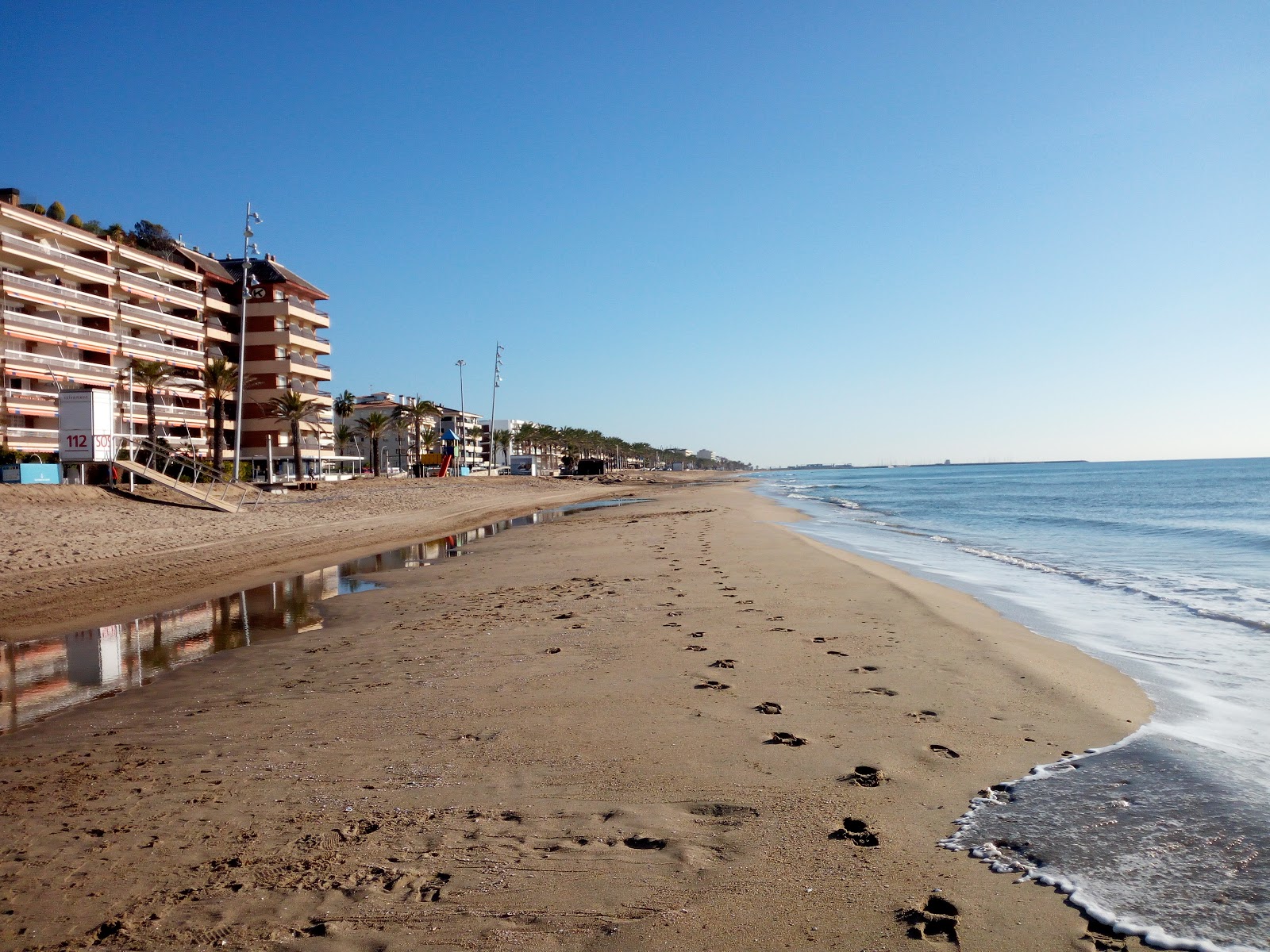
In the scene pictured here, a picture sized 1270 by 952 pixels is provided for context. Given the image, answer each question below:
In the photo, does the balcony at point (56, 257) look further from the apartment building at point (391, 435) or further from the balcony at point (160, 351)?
the apartment building at point (391, 435)

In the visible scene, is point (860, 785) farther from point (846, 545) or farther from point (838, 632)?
point (846, 545)

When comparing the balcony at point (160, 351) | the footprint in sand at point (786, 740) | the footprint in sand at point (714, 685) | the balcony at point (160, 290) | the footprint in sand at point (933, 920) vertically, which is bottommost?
the footprint in sand at point (714, 685)

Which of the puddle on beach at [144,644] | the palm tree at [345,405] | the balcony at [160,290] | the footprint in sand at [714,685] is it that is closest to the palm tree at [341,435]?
the palm tree at [345,405]

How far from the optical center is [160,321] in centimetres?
5066

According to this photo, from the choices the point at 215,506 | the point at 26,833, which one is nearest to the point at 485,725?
the point at 26,833

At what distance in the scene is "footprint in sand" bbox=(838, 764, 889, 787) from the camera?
4418 mm

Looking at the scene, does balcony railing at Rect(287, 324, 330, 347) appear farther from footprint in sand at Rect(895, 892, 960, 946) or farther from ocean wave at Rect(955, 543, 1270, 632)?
footprint in sand at Rect(895, 892, 960, 946)

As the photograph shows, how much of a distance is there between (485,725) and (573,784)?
132 centimetres

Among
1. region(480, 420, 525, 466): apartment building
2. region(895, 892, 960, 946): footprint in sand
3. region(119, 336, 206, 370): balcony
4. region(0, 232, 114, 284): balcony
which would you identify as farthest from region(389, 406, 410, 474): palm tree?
region(895, 892, 960, 946): footprint in sand

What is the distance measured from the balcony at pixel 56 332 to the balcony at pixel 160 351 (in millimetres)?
929

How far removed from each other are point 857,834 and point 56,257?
54283 millimetres

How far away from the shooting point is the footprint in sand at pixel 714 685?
6406 millimetres

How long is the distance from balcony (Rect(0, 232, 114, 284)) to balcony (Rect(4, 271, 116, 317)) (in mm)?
1149

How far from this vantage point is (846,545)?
Answer: 20.3 meters
